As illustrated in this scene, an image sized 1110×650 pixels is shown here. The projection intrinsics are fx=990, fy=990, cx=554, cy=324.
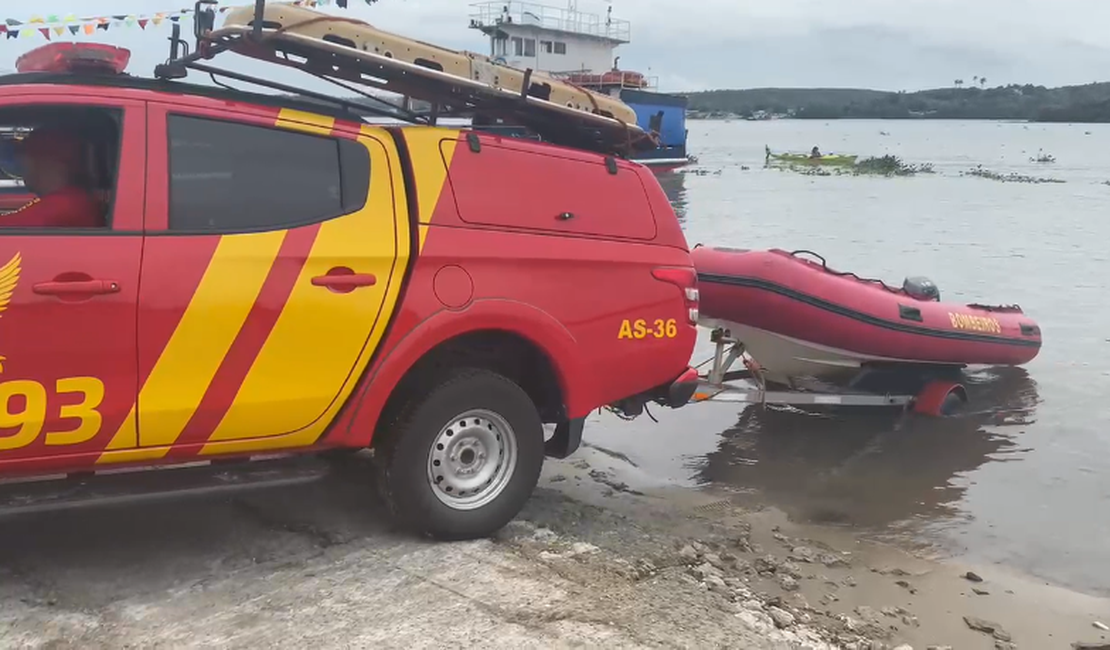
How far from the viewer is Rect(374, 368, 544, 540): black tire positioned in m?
4.31

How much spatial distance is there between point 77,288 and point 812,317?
556 centimetres

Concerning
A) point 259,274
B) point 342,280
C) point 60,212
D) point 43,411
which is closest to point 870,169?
point 342,280

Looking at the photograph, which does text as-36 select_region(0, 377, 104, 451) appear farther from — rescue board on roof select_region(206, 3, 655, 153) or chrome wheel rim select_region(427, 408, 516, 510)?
rescue board on roof select_region(206, 3, 655, 153)

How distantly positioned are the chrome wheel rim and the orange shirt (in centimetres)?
167

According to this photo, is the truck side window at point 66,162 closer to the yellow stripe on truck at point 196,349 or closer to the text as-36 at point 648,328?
the yellow stripe on truck at point 196,349

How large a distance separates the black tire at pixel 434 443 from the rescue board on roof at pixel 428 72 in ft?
4.96

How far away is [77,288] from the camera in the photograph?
353cm

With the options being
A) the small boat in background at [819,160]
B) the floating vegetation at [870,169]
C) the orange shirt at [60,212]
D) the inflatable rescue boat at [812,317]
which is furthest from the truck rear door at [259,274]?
the small boat in background at [819,160]

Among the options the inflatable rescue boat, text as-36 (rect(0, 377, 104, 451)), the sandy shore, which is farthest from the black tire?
the inflatable rescue boat

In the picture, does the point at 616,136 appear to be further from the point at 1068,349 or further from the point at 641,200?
the point at 1068,349

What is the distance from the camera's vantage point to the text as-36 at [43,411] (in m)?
3.46

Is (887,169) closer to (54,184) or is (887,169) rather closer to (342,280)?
(342,280)

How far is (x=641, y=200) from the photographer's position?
5.12 m

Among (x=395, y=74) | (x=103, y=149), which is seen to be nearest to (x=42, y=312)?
(x=103, y=149)
